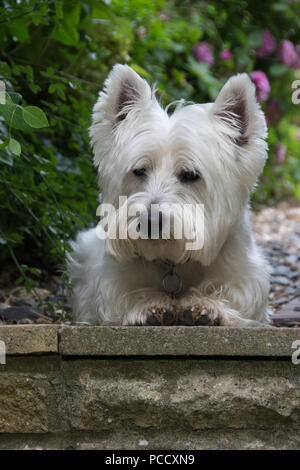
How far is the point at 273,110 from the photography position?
8.98m

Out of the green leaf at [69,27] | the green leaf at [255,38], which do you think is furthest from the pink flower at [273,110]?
the green leaf at [69,27]

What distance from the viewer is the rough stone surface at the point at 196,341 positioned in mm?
2232

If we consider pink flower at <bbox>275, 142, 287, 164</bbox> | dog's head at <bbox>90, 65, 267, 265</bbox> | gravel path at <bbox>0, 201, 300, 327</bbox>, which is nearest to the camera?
dog's head at <bbox>90, 65, 267, 265</bbox>

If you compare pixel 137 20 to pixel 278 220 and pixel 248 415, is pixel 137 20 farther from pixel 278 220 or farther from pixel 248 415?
pixel 248 415

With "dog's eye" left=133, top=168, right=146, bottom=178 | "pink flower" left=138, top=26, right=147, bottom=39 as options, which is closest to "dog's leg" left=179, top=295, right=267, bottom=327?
"dog's eye" left=133, top=168, right=146, bottom=178

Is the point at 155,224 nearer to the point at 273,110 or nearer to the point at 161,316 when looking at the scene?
the point at 161,316

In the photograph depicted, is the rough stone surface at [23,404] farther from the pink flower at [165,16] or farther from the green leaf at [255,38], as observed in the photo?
the green leaf at [255,38]

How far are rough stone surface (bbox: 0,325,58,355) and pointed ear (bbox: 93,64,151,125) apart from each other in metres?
0.88

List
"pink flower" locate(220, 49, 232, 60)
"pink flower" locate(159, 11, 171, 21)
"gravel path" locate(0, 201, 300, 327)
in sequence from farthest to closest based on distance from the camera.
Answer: "pink flower" locate(220, 49, 232, 60)
"pink flower" locate(159, 11, 171, 21)
"gravel path" locate(0, 201, 300, 327)

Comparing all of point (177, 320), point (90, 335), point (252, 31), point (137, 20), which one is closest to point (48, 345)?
point (90, 335)

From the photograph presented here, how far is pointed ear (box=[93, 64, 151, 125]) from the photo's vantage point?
8.74ft

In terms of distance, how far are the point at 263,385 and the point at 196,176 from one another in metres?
0.74

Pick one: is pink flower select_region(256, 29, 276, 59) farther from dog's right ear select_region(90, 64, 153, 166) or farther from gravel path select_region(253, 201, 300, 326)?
dog's right ear select_region(90, 64, 153, 166)

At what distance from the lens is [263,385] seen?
227 cm
